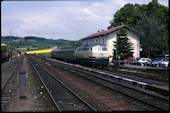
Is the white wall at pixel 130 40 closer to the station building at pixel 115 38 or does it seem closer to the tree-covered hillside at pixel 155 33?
the station building at pixel 115 38

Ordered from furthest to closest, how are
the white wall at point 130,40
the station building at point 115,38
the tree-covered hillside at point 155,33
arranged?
the white wall at point 130,40, the station building at point 115,38, the tree-covered hillside at point 155,33

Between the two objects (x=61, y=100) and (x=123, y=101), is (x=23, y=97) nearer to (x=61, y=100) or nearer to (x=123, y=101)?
(x=61, y=100)

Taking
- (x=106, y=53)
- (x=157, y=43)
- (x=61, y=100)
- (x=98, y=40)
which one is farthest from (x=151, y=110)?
(x=98, y=40)

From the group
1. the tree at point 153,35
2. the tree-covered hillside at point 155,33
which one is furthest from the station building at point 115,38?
the tree at point 153,35

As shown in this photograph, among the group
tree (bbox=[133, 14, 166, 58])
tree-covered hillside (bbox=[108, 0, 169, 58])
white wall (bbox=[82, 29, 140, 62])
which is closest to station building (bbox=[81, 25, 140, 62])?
white wall (bbox=[82, 29, 140, 62])

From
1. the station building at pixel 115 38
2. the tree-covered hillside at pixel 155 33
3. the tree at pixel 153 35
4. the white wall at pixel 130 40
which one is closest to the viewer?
the tree at pixel 153 35

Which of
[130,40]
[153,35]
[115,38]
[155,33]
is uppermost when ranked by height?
[155,33]

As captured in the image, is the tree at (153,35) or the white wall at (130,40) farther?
the white wall at (130,40)

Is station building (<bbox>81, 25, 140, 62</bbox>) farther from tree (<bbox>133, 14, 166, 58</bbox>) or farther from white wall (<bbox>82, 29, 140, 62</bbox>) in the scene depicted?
tree (<bbox>133, 14, 166, 58</bbox>)

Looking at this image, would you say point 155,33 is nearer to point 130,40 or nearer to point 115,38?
point 130,40

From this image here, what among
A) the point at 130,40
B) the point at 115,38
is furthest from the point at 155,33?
the point at 115,38

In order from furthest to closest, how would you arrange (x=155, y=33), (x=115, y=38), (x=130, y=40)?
(x=130, y=40) < (x=115, y=38) < (x=155, y=33)

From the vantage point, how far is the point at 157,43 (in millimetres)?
43438

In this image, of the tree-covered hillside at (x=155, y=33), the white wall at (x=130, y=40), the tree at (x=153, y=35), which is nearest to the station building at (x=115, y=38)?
the white wall at (x=130, y=40)
